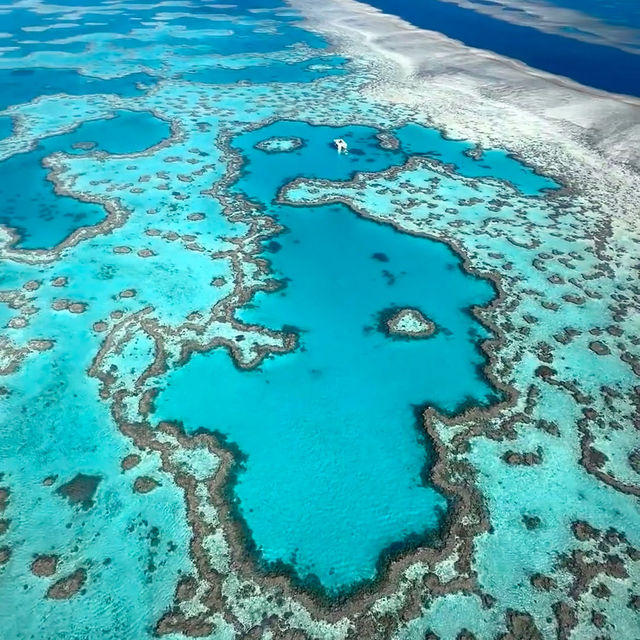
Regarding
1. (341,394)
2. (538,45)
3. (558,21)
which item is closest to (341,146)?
(341,394)

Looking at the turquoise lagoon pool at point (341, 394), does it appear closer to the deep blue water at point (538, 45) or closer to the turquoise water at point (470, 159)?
the turquoise water at point (470, 159)

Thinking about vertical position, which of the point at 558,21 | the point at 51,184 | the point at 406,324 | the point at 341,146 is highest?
the point at 558,21

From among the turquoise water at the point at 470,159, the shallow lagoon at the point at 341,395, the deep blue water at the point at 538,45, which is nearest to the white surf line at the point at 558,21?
the deep blue water at the point at 538,45

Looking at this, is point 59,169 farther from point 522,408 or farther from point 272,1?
point 272,1

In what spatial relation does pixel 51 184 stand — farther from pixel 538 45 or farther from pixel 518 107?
pixel 538 45

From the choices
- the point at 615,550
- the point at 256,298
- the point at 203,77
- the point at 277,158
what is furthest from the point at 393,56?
the point at 615,550

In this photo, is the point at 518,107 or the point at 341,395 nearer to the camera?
the point at 341,395
